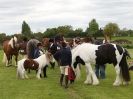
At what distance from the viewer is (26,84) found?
20406 mm

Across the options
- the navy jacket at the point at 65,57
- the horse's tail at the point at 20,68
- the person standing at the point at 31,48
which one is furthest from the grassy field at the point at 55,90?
the person standing at the point at 31,48

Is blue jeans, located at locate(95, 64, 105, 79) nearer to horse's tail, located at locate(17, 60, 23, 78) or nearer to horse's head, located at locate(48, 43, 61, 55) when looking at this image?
horse's head, located at locate(48, 43, 61, 55)

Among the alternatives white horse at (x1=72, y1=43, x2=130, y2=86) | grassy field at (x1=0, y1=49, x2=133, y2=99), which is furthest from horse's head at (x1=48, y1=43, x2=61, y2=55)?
white horse at (x1=72, y1=43, x2=130, y2=86)

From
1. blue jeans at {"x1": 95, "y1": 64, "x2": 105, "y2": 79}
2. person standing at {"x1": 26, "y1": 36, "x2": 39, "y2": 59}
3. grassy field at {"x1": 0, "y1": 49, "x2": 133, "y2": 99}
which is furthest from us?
person standing at {"x1": 26, "y1": 36, "x2": 39, "y2": 59}

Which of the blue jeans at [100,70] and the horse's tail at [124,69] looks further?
the blue jeans at [100,70]

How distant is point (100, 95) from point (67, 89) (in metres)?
2.25

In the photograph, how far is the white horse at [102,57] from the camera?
64.0 feet

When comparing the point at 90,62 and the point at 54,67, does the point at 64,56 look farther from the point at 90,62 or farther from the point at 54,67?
the point at 54,67

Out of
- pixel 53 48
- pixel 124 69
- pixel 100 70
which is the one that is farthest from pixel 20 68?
pixel 124 69

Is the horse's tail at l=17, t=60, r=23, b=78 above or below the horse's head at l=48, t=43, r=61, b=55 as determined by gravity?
below

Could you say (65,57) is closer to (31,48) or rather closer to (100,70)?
(100,70)

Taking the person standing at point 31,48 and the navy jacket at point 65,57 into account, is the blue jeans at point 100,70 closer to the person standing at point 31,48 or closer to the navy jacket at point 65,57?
the navy jacket at point 65,57

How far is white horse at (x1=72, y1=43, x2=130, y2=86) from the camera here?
64.0 ft


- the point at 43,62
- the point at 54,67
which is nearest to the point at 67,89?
the point at 43,62
